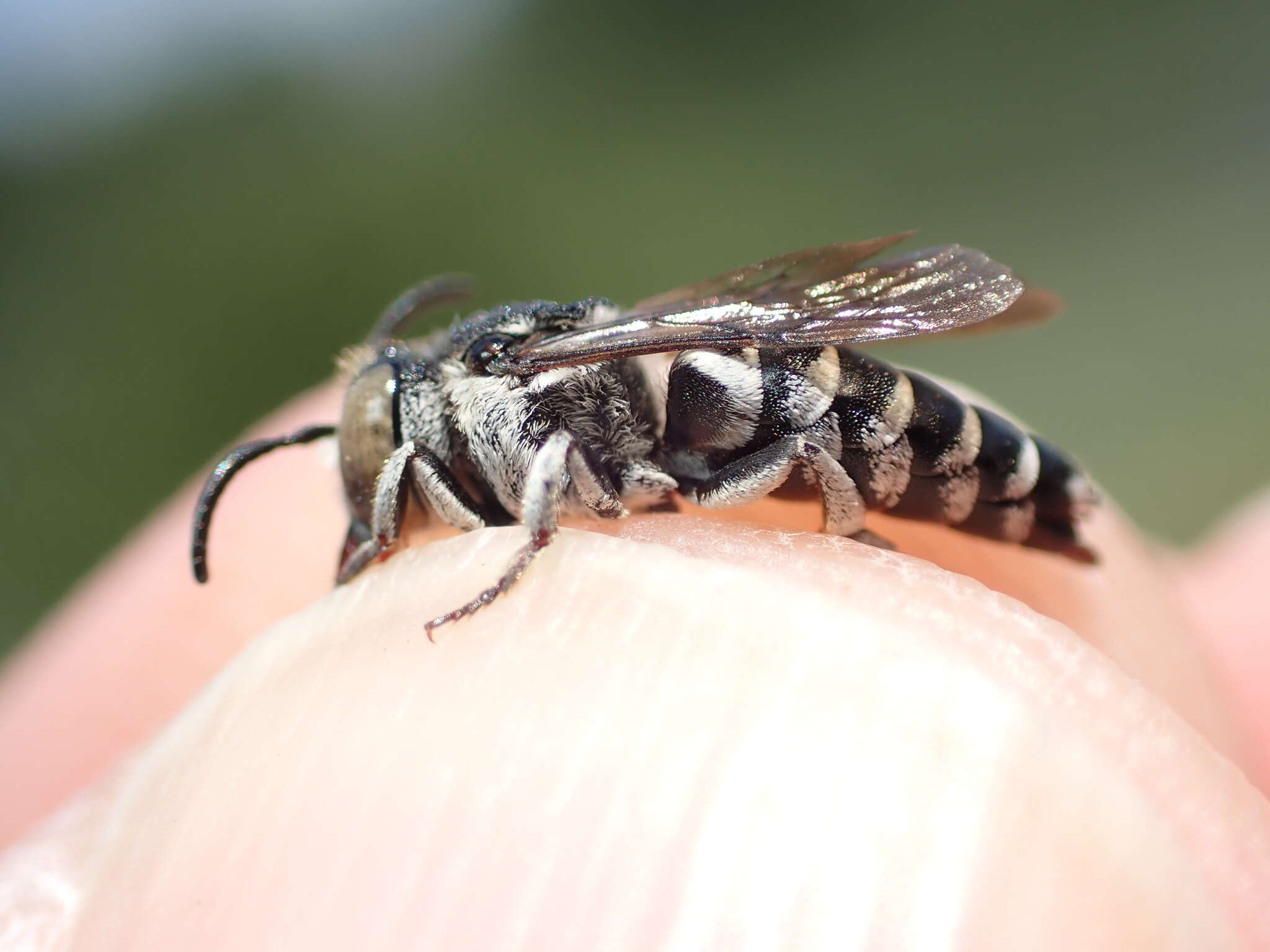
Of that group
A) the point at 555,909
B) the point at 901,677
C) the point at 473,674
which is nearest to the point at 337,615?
the point at 473,674

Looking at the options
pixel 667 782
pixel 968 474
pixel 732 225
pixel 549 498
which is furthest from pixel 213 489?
pixel 732 225

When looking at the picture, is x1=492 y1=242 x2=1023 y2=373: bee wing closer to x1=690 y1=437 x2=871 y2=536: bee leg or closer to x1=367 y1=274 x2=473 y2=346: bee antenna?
x1=690 y1=437 x2=871 y2=536: bee leg

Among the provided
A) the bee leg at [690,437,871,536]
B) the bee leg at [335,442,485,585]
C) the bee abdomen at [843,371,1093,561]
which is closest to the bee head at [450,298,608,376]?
the bee leg at [335,442,485,585]

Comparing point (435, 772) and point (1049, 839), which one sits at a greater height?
point (435, 772)

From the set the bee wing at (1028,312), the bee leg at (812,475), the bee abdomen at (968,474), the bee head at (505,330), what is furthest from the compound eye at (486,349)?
the bee wing at (1028,312)

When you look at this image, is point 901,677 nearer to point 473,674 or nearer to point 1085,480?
point 473,674

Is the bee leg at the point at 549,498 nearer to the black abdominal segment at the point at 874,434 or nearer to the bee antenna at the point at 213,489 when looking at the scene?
the black abdominal segment at the point at 874,434
